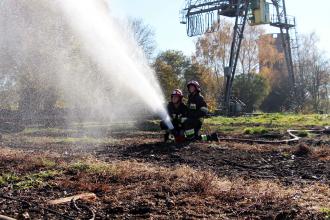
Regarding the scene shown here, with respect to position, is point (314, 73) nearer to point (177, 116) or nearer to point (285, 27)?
point (285, 27)

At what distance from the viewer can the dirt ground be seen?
423 centimetres

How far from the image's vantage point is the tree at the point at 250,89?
1722 inches

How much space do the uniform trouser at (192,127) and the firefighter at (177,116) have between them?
12 cm

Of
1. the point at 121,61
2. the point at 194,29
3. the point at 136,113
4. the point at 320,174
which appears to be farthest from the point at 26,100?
the point at 320,174

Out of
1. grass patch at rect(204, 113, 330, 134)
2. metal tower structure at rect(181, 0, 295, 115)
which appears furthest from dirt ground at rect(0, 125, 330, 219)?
metal tower structure at rect(181, 0, 295, 115)

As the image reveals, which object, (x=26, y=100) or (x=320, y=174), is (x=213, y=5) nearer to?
(x=26, y=100)

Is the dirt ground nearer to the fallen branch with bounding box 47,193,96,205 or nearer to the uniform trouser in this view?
the fallen branch with bounding box 47,193,96,205

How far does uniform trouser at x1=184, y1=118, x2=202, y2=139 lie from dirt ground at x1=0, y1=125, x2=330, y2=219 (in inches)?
81.0

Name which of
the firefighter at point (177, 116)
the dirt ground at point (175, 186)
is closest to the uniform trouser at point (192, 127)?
the firefighter at point (177, 116)

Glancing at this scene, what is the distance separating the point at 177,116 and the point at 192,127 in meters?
0.45

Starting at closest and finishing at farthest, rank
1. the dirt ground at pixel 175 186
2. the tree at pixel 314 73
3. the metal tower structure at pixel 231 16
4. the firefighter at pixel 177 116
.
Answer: the dirt ground at pixel 175 186 → the firefighter at pixel 177 116 → the metal tower structure at pixel 231 16 → the tree at pixel 314 73

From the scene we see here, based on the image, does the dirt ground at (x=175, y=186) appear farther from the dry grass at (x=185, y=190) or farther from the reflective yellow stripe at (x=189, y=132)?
the reflective yellow stripe at (x=189, y=132)

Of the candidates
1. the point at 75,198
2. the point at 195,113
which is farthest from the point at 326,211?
the point at 195,113

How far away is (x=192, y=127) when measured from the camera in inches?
421
